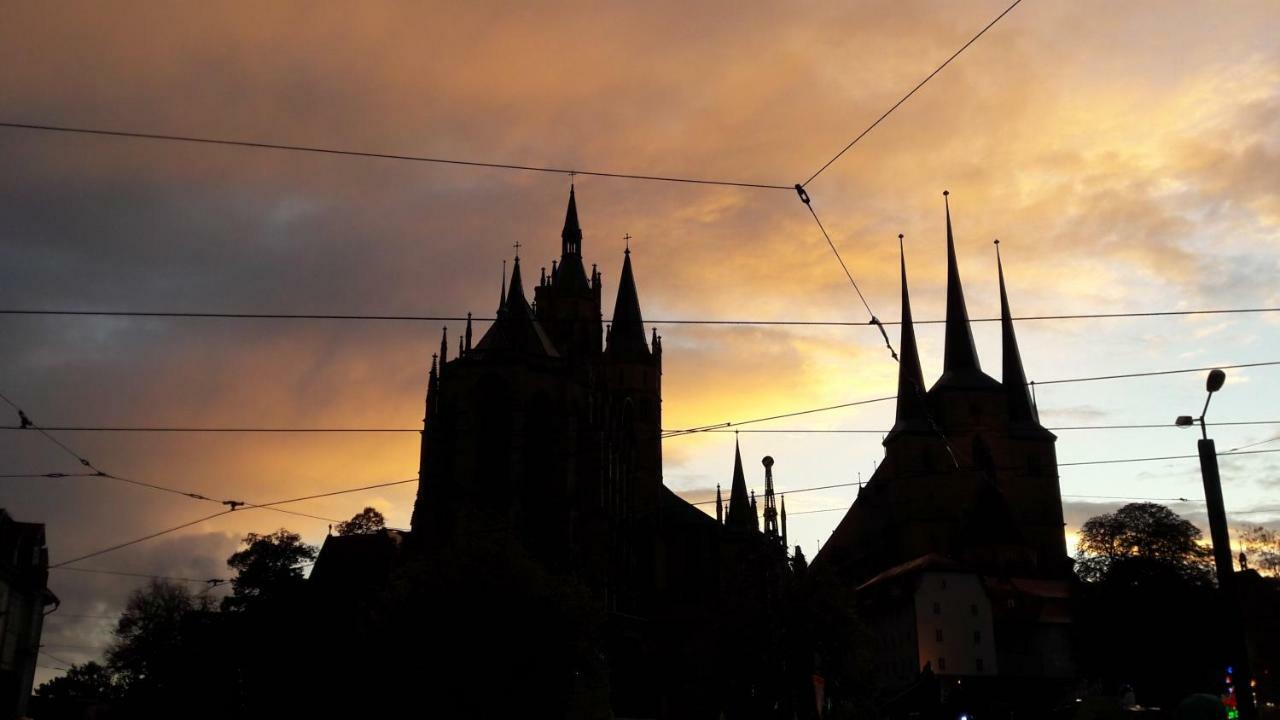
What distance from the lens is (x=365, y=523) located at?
71.1 metres

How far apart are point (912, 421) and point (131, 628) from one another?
184 ft

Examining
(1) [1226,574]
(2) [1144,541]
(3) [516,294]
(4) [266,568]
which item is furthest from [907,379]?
(1) [1226,574]

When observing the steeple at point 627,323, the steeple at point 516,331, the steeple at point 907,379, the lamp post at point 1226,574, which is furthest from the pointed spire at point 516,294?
the lamp post at point 1226,574

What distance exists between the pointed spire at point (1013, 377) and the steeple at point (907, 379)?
684 cm

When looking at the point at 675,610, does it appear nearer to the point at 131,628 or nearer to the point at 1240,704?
the point at 131,628

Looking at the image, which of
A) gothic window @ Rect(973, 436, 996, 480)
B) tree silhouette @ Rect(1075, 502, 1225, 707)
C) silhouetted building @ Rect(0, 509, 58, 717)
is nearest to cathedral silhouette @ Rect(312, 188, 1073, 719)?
gothic window @ Rect(973, 436, 996, 480)

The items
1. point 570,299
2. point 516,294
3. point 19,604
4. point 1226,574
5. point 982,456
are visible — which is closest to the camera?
point 1226,574

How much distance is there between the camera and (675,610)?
7000 cm

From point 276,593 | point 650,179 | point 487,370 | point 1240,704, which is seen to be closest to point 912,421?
point 487,370

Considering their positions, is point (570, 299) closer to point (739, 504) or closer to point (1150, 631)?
point (739, 504)

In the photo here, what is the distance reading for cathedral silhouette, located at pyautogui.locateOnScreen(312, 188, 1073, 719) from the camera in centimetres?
3953

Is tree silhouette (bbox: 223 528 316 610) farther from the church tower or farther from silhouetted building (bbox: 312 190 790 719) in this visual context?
the church tower

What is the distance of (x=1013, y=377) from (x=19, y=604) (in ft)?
242

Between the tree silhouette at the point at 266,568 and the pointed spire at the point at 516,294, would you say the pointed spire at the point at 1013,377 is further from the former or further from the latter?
the tree silhouette at the point at 266,568
